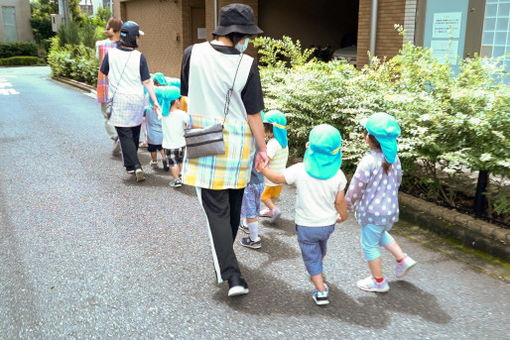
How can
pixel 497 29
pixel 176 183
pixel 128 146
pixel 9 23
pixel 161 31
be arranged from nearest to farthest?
pixel 176 183 → pixel 128 146 → pixel 497 29 → pixel 161 31 → pixel 9 23

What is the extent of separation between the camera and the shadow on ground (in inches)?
117

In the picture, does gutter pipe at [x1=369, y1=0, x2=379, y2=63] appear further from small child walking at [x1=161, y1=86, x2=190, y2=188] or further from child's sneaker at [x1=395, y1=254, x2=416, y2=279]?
child's sneaker at [x1=395, y1=254, x2=416, y2=279]

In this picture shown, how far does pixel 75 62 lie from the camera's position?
2028 cm

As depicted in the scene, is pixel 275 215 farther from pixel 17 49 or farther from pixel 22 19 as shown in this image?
pixel 22 19

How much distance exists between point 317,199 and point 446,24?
21.0 ft

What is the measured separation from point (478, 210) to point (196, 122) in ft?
8.34

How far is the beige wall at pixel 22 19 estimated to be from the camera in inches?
1671

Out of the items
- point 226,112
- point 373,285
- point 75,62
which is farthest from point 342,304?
point 75,62

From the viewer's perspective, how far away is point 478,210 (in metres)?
4.02

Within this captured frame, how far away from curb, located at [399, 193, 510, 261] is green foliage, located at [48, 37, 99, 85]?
1568 cm

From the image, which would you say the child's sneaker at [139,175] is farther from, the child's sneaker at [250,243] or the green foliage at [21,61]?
the green foliage at [21,61]

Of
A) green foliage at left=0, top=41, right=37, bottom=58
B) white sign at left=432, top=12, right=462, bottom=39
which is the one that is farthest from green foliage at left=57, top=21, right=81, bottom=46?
white sign at left=432, top=12, right=462, bottom=39

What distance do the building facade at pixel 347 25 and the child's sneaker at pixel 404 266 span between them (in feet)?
7.45

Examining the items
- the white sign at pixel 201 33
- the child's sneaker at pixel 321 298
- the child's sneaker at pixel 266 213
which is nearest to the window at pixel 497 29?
the child's sneaker at pixel 266 213
